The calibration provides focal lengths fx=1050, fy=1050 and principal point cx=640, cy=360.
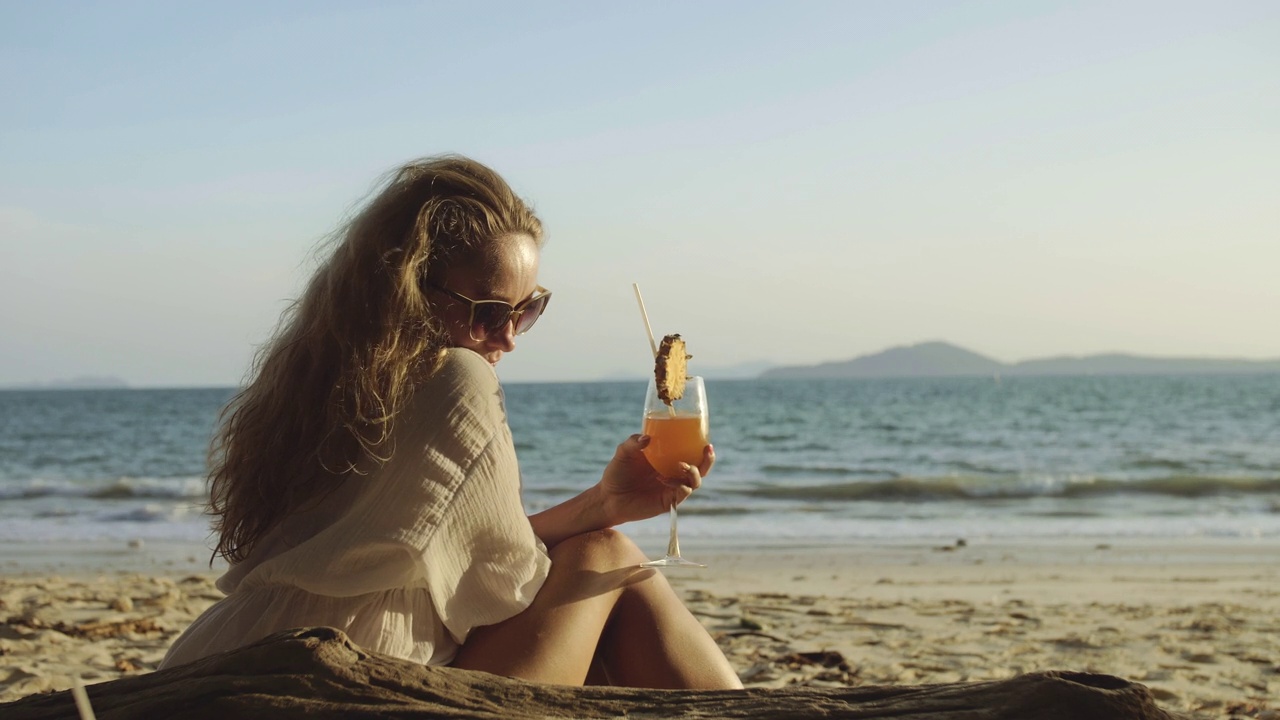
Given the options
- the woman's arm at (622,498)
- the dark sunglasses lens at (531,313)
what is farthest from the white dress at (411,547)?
the woman's arm at (622,498)

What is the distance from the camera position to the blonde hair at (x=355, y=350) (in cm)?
177

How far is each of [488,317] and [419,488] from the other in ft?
1.38

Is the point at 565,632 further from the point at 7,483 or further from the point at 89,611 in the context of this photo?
the point at 7,483

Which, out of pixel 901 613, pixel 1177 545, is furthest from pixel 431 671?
pixel 1177 545

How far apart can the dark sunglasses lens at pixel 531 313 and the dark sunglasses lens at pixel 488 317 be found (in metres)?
0.07

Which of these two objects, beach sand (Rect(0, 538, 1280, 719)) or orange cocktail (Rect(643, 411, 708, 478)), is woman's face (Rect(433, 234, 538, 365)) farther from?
beach sand (Rect(0, 538, 1280, 719))

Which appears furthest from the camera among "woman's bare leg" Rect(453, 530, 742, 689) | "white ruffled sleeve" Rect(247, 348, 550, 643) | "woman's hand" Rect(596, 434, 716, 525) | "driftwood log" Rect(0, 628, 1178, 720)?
"woman's hand" Rect(596, 434, 716, 525)

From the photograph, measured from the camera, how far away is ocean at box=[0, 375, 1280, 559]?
33.2ft

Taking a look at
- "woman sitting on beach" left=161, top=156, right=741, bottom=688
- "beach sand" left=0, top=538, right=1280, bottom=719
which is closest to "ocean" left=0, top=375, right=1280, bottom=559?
"beach sand" left=0, top=538, right=1280, bottom=719

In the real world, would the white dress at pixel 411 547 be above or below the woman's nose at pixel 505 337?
below

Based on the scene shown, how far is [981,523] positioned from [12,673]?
28.0ft

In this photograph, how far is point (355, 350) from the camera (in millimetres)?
1810

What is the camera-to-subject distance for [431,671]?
139 centimetres

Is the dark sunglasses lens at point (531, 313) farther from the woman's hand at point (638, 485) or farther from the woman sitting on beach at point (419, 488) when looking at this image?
the woman's hand at point (638, 485)
